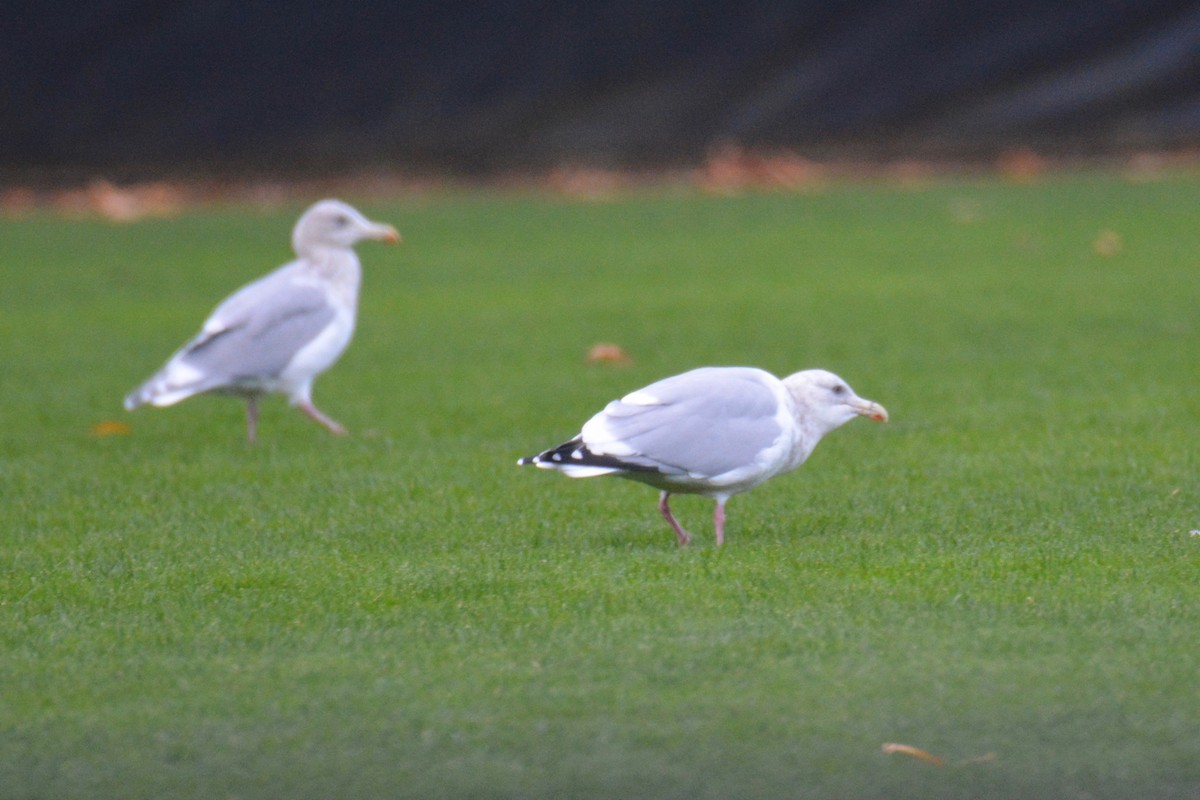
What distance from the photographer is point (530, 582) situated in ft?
12.1

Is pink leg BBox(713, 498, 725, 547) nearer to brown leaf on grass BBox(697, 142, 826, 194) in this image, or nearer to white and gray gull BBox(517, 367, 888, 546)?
white and gray gull BBox(517, 367, 888, 546)

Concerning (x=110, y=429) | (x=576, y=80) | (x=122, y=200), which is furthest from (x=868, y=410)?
(x=122, y=200)

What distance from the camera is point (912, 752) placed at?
2.72 metres

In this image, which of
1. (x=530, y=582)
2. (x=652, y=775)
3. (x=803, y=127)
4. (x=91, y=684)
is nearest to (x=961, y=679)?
(x=652, y=775)

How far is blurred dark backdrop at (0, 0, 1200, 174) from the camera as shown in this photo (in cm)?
1533

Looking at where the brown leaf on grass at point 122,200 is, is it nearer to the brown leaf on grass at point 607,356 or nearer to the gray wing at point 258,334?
the brown leaf on grass at point 607,356

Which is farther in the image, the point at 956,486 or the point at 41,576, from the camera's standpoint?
the point at 956,486

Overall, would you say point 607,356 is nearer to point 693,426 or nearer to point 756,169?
point 693,426

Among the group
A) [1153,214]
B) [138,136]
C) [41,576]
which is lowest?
[41,576]

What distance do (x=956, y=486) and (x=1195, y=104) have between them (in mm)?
12765

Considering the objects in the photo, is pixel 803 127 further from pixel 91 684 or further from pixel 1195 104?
pixel 91 684

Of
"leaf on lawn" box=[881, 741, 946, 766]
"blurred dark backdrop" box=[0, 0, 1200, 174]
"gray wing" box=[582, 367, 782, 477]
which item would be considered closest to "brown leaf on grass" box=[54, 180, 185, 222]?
"blurred dark backdrop" box=[0, 0, 1200, 174]

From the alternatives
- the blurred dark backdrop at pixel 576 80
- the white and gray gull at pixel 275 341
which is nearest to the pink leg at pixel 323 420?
the white and gray gull at pixel 275 341

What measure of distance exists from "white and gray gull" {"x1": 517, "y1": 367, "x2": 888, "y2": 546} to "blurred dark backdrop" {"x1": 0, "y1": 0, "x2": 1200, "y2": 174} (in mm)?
11994
